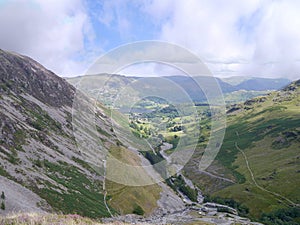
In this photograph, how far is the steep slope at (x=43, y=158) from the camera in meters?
68.2

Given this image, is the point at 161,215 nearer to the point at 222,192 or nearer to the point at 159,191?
the point at 159,191

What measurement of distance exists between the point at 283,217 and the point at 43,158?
10250 cm

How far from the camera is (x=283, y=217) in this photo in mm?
135875

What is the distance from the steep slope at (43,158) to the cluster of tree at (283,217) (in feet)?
165

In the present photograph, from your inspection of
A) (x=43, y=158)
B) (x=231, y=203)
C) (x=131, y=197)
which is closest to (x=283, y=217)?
(x=231, y=203)

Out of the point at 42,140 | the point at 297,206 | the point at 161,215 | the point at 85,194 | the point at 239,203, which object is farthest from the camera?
the point at 239,203

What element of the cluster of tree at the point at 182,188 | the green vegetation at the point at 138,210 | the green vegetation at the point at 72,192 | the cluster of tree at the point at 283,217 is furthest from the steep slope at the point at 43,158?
the cluster of tree at the point at 283,217

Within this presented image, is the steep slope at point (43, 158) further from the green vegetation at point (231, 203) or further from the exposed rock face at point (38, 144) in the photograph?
the green vegetation at point (231, 203)

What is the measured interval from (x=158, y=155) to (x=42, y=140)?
310 ft

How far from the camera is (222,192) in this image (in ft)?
576

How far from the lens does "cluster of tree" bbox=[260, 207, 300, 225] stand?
131 metres

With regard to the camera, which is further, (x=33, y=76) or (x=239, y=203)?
(x=33, y=76)

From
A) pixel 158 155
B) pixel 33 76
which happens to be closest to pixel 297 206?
pixel 158 155

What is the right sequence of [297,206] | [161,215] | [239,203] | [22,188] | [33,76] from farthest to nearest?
[33,76] < [239,203] < [297,206] < [161,215] < [22,188]
